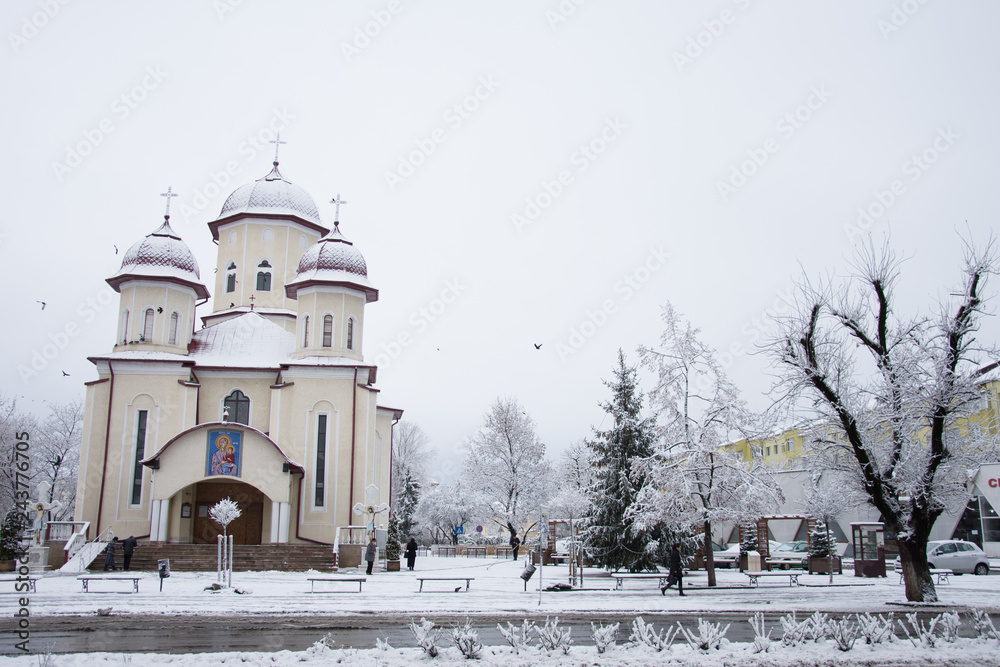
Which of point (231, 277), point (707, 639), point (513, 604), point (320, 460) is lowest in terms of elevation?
point (513, 604)

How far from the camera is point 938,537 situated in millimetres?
39438

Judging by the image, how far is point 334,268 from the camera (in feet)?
112

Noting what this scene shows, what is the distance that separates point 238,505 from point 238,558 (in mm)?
4315

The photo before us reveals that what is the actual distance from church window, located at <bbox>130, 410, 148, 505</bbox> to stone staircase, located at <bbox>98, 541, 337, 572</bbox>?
3001 millimetres

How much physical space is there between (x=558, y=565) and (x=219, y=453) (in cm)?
1478

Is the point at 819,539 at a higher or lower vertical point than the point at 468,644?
higher

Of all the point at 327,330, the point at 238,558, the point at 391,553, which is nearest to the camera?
the point at 238,558

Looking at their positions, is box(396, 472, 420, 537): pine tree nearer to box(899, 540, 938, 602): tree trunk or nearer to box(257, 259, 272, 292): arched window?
box(257, 259, 272, 292): arched window

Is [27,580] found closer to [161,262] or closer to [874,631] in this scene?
[874,631]

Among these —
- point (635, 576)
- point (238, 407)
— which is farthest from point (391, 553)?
point (635, 576)

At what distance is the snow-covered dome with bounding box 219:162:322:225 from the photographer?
39.8 metres

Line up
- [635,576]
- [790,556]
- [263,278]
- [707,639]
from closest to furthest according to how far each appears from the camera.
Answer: [707,639], [635,576], [790,556], [263,278]

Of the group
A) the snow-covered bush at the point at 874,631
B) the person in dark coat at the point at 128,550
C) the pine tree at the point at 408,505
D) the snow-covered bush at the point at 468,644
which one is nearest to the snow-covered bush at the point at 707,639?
the snow-covered bush at the point at 874,631

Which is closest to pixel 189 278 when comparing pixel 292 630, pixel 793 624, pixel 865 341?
pixel 292 630
